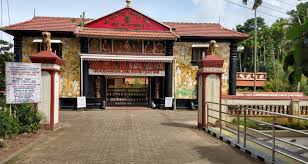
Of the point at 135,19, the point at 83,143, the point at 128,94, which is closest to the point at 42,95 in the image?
the point at 83,143

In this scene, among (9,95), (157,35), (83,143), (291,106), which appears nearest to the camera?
(83,143)

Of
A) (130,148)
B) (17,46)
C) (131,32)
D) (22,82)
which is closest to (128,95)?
(131,32)

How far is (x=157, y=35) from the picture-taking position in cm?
2273

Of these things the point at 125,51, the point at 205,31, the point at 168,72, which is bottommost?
the point at 168,72

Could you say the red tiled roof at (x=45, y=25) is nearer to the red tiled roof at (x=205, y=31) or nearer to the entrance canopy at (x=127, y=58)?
the entrance canopy at (x=127, y=58)

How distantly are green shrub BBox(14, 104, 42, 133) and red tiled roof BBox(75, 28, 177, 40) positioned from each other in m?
10.7

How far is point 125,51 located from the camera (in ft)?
77.4

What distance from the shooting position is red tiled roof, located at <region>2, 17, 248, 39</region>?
22.6 m

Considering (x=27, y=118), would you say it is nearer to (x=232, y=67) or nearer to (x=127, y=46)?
(x=127, y=46)

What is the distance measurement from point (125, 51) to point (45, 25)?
522 centimetres

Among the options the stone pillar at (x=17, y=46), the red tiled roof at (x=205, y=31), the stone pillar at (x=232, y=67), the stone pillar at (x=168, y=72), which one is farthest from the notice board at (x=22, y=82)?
the stone pillar at (x=232, y=67)

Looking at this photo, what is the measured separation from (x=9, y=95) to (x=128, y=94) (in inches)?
632

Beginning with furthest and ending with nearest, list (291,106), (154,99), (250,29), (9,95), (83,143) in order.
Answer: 1. (250,29)
2. (154,99)
3. (291,106)
4. (9,95)
5. (83,143)

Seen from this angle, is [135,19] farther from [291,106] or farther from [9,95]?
[9,95]
